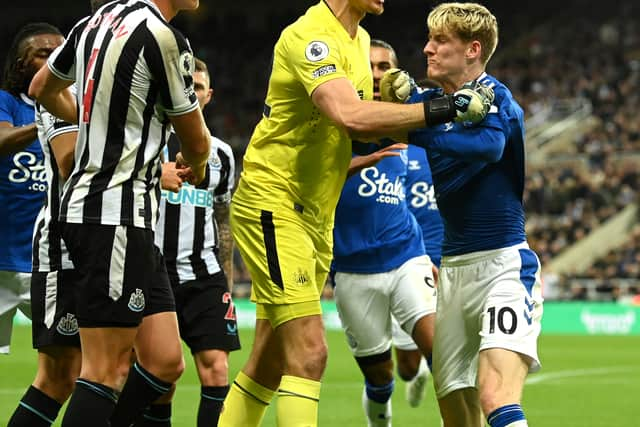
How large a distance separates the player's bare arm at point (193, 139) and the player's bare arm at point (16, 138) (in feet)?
4.02

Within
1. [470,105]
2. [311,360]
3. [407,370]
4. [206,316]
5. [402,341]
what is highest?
[470,105]

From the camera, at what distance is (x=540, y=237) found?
27969 millimetres

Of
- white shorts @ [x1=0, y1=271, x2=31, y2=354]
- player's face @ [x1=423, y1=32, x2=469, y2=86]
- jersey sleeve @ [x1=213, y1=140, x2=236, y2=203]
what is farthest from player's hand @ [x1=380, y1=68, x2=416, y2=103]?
white shorts @ [x1=0, y1=271, x2=31, y2=354]

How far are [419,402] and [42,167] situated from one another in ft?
14.4

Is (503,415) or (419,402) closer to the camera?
(503,415)

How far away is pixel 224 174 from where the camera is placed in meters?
7.21

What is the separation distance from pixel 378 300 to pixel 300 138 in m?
2.70

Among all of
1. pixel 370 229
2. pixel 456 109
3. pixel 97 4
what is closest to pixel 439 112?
pixel 456 109

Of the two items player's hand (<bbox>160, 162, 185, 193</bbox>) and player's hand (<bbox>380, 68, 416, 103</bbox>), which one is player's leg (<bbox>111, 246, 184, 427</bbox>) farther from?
player's hand (<bbox>380, 68, 416, 103</bbox>)

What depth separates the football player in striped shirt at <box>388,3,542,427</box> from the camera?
504cm

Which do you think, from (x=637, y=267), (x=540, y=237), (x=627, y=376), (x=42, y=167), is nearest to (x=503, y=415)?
(x=42, y=167)

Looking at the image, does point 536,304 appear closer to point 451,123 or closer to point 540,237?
point 451,123

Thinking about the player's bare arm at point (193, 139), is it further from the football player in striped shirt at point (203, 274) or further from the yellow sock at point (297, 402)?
the football player in striped shirt at point (203, 274)

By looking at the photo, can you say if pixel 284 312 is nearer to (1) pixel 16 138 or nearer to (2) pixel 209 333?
(2) pixel 209 333
